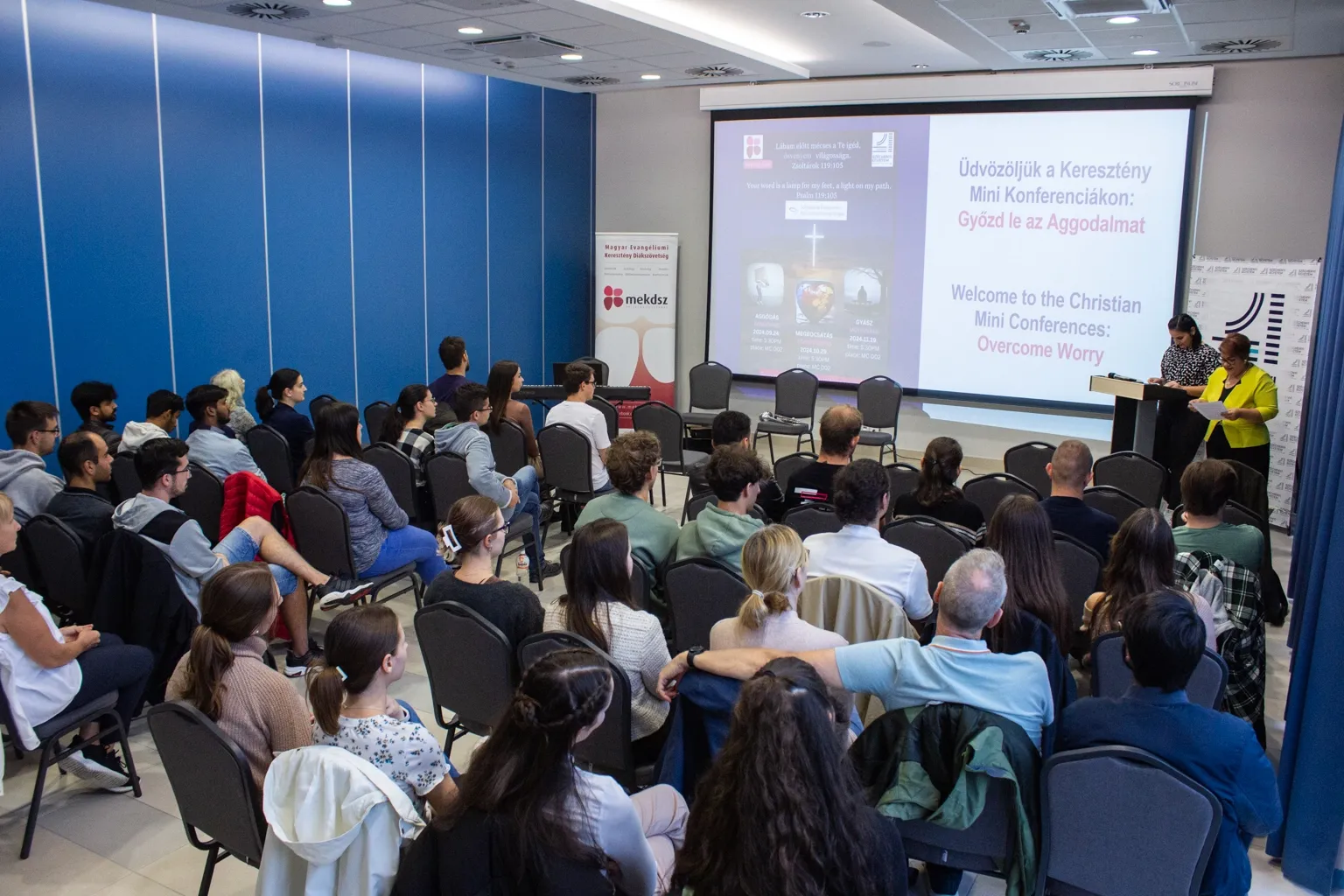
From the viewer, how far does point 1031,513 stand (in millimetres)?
3498

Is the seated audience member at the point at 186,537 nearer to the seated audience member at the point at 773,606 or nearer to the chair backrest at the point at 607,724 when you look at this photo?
the chair backrest at the point at 607,724

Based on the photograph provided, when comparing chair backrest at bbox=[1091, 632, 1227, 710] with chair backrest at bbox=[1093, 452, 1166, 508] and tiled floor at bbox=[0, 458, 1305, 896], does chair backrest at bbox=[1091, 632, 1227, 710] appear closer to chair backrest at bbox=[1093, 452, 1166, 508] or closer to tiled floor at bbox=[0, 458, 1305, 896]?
tiled floor at bbox=[0, 458, 1305, 896]

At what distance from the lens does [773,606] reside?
115 inches

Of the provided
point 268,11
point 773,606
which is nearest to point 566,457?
point 268,11

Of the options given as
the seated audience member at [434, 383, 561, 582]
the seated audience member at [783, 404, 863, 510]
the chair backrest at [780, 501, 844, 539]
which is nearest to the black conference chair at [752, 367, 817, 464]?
the seated audience member at [434, 383, 561, 582]

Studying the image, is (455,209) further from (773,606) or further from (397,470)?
(773,606)

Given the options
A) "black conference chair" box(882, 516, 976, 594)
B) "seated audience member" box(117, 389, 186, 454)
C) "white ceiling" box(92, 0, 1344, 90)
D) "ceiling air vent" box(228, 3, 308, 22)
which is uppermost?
"white ceiling" box(92, 0, 1344, 90)

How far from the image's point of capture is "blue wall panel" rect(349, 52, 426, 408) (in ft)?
29.9

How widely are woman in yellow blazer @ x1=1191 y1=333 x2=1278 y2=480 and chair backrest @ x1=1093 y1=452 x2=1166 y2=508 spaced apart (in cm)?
142

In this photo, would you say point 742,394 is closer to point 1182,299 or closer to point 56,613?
point 1182,299

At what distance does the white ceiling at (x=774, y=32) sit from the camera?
6328 mm

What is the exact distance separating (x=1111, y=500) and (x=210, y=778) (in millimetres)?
4205

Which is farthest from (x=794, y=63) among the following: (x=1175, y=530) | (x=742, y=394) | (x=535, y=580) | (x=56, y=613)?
(x=56, y=613)

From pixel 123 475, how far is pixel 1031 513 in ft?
15.4
